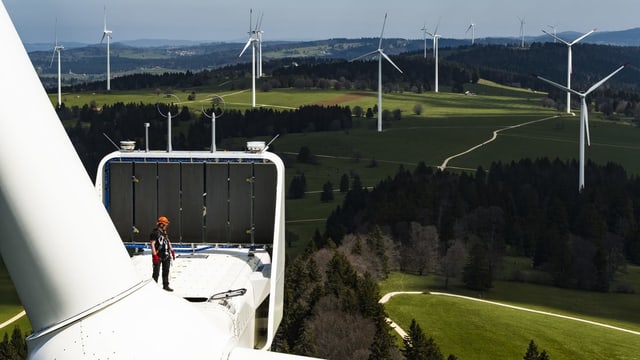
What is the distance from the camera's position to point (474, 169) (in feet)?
449

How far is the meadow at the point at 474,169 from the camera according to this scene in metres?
51.9

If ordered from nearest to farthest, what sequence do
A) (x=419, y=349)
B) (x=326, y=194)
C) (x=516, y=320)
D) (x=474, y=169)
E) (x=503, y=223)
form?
(x=419, y=349) → (x=516, y=320) → (x=503, y=223) → (x=326, y=194) → (x=474, y=169)

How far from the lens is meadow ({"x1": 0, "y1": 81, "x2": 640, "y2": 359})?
170 feet

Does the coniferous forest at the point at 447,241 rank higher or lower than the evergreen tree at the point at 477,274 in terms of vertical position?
higher

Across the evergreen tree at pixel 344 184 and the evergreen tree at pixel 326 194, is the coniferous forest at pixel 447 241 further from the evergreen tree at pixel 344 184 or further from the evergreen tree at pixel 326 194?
the evergreen tree at pixel 326 194

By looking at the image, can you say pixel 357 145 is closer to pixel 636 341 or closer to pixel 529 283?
pixel 529 283

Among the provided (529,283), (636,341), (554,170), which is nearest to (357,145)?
(554,170)

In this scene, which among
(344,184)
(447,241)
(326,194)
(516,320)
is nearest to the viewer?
(516,320)

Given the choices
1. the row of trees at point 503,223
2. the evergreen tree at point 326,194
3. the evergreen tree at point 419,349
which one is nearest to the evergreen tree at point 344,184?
the evergreen tree at point 326,194

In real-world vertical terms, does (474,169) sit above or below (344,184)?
above

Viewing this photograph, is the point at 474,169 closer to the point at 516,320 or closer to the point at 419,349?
the point at 516,320

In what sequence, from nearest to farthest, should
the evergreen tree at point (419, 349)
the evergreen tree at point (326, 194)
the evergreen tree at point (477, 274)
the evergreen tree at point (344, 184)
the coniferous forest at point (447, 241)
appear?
the evergreen tree at point (419, 349), the coniferous forest at point (447, 241), the evergreen tree at point (477, 274), the evergreen tree at point (326, 194), the evergreen tree at point (344, 184)

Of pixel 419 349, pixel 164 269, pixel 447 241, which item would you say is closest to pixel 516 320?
pixel 419 349

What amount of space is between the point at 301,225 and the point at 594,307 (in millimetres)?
40025
